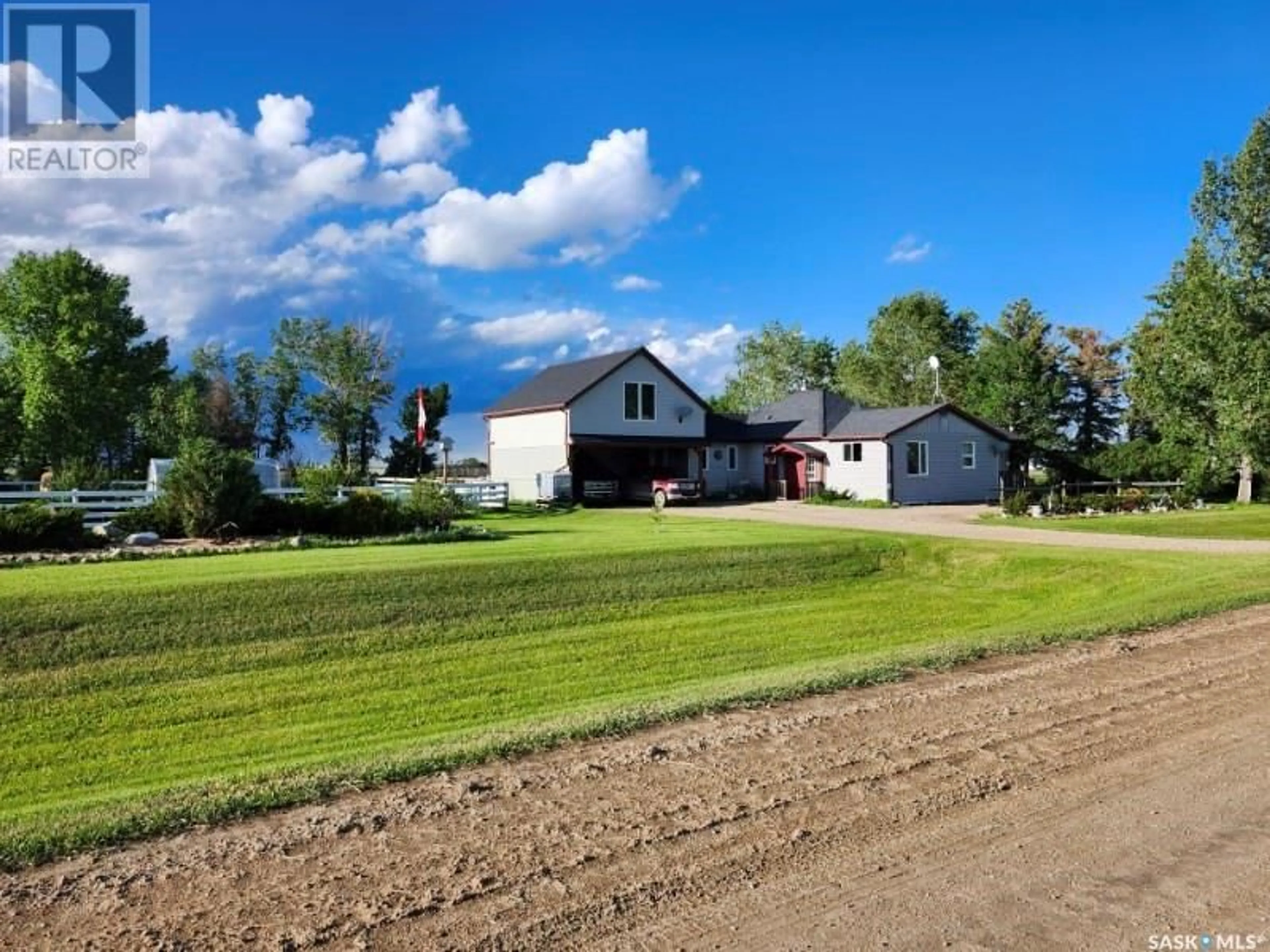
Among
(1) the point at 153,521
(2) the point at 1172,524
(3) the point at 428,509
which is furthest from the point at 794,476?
(1) the point at 153,521

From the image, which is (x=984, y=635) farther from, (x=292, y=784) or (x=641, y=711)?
(x=292, y=784)

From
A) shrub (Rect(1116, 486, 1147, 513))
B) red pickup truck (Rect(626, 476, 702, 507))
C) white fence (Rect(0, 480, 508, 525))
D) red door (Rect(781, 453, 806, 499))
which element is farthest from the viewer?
red door (Rect(781, 453, 806, 499))

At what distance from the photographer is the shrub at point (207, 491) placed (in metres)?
16.7

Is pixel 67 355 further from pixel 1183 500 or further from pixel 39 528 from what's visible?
pixel 1183 500

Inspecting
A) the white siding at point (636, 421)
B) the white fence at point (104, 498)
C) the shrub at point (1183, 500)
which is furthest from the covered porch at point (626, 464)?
the shrub at point (1183, 500)

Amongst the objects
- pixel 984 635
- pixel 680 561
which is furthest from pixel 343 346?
pixel 984 635

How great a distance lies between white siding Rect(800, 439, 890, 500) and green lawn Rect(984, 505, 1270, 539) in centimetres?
723

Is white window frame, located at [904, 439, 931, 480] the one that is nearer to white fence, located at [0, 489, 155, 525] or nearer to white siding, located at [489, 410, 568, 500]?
white siding, located at [489, 410, 568, 500]

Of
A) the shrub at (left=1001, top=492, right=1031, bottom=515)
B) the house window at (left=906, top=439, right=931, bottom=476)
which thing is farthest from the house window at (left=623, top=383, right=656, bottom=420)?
the shrub at (left=1001, top=492, right=1031, bottom=515)

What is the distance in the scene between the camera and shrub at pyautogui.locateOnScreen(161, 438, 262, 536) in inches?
656

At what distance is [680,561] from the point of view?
610 inches

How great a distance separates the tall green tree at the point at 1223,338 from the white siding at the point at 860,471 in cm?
1089

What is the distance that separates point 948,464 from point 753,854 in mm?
33462

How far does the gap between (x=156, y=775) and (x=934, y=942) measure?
6.04 metres
